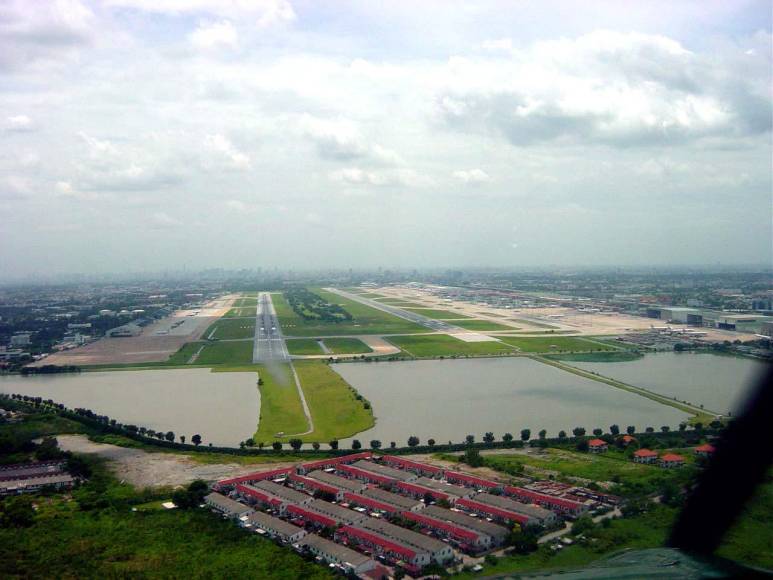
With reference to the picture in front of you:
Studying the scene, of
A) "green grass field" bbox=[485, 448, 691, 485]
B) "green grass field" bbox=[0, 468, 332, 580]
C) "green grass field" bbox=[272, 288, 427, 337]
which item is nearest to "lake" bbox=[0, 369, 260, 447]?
"green grass field" bbox=[0, 468, 332, 580]

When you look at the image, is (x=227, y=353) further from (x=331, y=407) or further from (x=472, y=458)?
(x=472, y=458)

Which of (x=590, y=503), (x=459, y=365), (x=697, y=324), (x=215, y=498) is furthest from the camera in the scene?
(x=697, y=324)

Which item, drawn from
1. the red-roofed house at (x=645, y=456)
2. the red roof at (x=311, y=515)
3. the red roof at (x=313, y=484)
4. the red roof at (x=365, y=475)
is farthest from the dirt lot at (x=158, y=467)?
the red-roofed house at (x=645, y=456)

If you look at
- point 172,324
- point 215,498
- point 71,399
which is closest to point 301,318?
point 172,324

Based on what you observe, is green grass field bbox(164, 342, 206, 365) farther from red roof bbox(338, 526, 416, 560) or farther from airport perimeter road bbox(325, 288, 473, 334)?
red roof bbox(338, 526, 416, 560)

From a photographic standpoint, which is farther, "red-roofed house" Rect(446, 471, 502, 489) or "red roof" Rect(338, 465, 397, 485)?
"red roof" Rect(338, 465, 397, 485)

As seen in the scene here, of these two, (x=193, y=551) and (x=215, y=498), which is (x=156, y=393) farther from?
(x=193, y=551)
